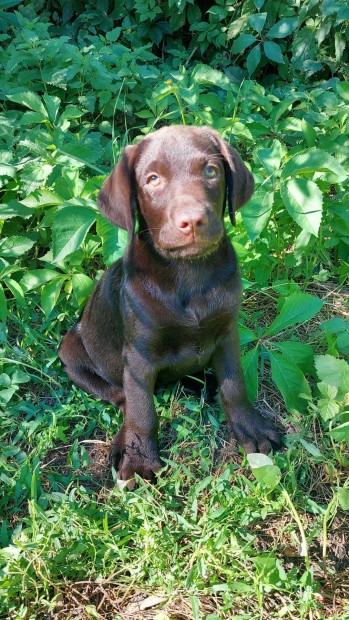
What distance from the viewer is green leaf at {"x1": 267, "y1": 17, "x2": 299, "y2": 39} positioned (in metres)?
5.71

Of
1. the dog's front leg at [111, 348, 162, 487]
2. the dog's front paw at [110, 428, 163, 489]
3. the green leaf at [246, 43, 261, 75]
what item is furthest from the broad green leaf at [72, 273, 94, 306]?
the green leaf at [246, 43, 261, 75]

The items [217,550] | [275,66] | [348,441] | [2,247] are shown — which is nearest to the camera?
[217,550]

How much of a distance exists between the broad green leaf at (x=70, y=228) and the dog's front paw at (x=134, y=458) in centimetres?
93

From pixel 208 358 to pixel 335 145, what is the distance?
1.69 m

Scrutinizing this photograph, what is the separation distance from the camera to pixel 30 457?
3215mm

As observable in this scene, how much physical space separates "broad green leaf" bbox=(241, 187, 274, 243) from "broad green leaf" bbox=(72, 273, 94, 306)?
0.89 m

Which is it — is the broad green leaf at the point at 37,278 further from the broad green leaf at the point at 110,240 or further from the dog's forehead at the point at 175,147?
the dog's forehead at the point at 175,147

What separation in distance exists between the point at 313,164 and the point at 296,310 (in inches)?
28.2

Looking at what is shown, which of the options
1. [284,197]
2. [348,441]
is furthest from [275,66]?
[348,441]

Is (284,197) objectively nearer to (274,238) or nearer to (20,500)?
(274,238)

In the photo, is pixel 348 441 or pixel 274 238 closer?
pixel 348 441

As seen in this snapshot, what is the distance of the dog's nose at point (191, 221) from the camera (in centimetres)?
256

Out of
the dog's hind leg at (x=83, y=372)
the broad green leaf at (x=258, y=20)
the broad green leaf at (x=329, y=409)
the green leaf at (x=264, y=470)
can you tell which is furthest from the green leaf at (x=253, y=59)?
the green leaf at (x=264, y=470)

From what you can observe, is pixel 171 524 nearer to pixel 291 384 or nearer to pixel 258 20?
pixel 291 384
